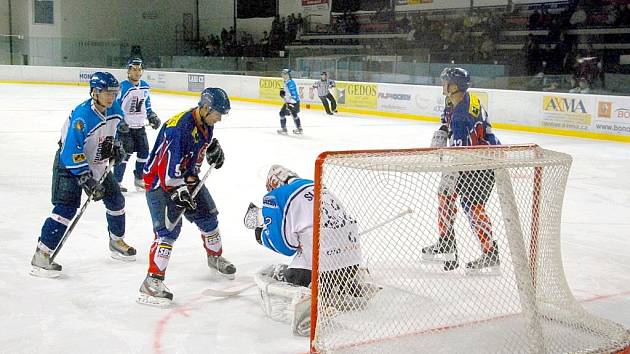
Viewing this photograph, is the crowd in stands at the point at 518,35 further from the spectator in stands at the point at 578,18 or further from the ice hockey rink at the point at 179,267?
the ice hockey rink at the point at 179,267

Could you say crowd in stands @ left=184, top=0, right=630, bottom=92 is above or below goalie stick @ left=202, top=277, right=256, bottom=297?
above

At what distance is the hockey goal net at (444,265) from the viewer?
2.99 meters

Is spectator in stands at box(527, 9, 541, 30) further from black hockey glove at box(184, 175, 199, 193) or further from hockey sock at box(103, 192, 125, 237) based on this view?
black hockey glove at box(184, 175, 199, 193)

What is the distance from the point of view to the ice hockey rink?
3178 millimetres

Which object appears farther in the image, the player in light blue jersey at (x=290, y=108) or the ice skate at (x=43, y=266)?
the player in light blue jersey at (x=290, y=108)

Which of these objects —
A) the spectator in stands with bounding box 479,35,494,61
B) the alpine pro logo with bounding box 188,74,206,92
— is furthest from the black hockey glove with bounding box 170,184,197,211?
the alpine pro logo with bounding box 188,74,206,92

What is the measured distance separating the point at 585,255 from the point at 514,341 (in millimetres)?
1907

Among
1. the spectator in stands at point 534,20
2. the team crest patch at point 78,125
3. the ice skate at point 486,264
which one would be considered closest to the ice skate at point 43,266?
the team crest patch at point 78,125

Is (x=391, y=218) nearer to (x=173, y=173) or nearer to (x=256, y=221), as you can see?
(x=256, y=221)

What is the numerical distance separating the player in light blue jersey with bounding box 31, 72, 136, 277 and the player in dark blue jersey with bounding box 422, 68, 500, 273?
1.90 meters

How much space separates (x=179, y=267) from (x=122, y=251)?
0.42 meters

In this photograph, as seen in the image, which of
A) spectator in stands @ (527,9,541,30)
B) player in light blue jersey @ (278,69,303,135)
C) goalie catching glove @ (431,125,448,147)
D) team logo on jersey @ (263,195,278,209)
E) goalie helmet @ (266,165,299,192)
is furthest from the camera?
spectator in stands @ (527,9,541,30)

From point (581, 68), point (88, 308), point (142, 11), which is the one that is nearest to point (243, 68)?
point (581, 68)

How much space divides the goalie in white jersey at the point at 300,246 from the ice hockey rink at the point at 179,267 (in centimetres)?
13
